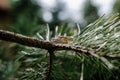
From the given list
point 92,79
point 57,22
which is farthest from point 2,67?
point 57,22

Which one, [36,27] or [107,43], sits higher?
[36,27]

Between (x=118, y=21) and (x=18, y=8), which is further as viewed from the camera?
(x=18, y=8)

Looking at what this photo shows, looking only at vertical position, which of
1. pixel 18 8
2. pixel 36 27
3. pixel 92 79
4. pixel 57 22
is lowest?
pixel 92 79

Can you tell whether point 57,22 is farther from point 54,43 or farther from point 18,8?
point 54,43

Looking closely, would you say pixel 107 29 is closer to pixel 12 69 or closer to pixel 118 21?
pixel 118 21

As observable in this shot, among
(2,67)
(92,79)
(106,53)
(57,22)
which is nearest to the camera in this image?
(106,53)

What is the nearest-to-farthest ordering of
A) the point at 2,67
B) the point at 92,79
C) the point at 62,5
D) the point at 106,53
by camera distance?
1. the point at 106,53
2. the point at 92,79
3. the point at 2,67
4. the point at 62,5

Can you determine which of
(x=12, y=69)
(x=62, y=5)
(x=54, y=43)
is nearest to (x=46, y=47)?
(x=54, y=43)

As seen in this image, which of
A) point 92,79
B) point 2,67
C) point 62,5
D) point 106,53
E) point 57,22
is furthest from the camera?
point 62,5

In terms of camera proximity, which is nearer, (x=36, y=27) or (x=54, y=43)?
(x=54, y=43)
